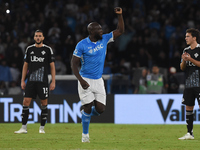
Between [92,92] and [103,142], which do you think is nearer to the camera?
[92,92]

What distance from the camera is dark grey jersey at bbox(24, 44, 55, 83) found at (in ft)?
33.9

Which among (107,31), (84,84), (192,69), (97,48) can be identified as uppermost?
(107,31)

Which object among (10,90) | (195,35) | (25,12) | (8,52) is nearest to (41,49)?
(195,35)

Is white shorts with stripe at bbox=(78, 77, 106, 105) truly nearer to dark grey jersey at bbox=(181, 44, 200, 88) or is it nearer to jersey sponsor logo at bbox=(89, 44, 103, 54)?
jersey sponsor logo at bbox=(89, 44, 103, 54)

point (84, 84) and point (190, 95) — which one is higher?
point (84, 84)

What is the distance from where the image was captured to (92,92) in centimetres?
834

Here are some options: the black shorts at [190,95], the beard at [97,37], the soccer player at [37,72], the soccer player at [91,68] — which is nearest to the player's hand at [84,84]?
the soccer player at [91,68]

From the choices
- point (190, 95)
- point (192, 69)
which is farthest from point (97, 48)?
point (190, 95)

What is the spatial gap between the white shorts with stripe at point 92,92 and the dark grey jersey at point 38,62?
7.34 feet

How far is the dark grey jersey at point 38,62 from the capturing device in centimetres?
1034

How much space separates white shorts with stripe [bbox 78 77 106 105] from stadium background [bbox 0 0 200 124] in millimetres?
6232

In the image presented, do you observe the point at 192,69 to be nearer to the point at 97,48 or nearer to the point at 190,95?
the point at 190,95

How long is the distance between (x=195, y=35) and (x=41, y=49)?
11.4 feet

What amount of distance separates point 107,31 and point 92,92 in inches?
390
